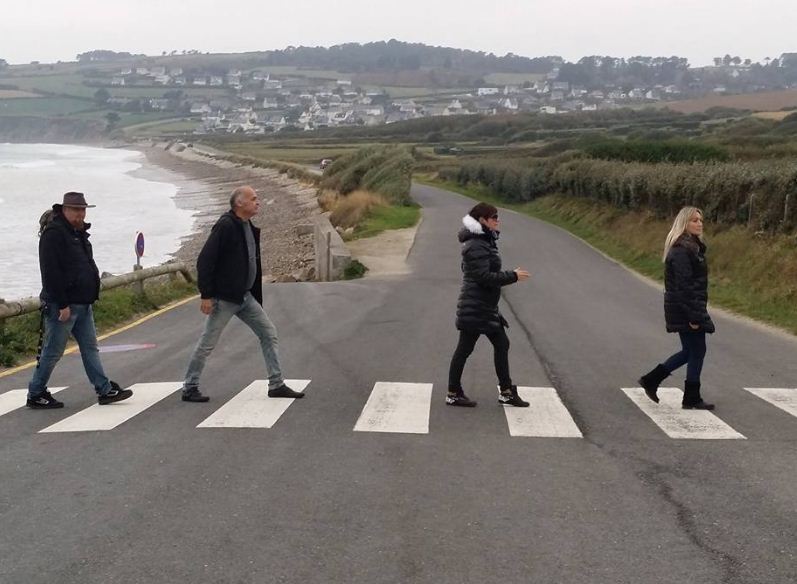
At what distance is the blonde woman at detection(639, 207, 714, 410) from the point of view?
8.91 metres

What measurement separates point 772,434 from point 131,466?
189 inches

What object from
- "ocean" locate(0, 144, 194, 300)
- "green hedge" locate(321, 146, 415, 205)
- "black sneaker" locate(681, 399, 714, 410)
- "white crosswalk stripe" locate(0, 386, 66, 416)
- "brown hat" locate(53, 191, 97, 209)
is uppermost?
"brown hat" locate(53, 191, 97, 209)

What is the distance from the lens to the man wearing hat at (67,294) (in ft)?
29.2

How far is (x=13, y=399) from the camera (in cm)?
979

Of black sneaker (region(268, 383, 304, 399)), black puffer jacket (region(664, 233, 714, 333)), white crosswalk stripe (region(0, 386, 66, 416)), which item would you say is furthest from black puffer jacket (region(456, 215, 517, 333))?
white crosswalk stripe (region(0, 386, 66, 416))

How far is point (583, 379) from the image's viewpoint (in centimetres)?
1055

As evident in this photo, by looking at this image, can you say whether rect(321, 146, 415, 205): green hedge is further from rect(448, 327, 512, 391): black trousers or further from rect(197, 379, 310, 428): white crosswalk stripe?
rect(448, 327, 512, 391): black trousers

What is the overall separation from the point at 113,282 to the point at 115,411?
24.4ft

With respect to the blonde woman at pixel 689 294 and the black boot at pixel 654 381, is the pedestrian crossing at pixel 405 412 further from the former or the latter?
the blonde woman at pixel 689 294

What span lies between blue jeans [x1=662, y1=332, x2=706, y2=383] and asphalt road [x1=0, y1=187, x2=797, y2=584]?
463 mm

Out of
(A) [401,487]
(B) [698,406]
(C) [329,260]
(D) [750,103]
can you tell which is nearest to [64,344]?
(A) [401,487]

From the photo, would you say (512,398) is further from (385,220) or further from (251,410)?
(385,220)

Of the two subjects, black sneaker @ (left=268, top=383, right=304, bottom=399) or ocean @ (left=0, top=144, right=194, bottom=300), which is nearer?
black sneaker @ (left=268, top=383, right=304, bottom=399)

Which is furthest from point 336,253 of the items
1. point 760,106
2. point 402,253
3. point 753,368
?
point 760,106
